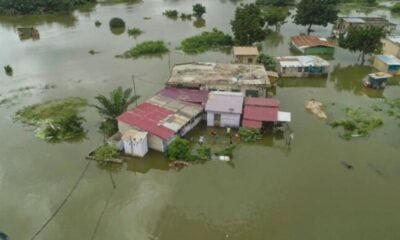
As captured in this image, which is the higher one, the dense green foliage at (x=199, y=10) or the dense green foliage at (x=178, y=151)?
the dense green foliage at (x=199, y=10)

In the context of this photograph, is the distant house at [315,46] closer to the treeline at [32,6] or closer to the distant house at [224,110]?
the distant house at [224,110]

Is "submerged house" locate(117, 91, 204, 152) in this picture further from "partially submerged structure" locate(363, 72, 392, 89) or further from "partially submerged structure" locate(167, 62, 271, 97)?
"partially submerged structure" locate(363, 72, 392, 89)

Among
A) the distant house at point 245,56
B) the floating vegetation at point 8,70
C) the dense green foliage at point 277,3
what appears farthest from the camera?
the dense green foliage at point 277,3

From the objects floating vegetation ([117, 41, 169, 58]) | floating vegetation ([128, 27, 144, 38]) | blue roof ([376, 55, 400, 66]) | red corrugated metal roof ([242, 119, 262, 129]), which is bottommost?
A: red corrugated metal roof ([242, 119, 262, 129])

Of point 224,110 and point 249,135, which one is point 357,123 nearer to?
point 249,135

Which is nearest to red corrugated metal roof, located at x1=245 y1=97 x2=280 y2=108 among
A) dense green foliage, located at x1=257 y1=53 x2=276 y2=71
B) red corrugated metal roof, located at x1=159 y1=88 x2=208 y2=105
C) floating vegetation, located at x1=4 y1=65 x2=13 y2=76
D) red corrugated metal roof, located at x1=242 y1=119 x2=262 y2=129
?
red corrugated metal roof, located at x1=242 y1=119 x2=262 y2=129

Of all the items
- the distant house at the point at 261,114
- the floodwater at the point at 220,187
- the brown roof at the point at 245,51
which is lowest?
the floodwater at the point at 220,187

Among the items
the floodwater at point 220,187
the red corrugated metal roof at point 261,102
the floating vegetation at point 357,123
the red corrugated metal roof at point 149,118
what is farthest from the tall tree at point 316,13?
the red corrugated metal roof at point 149,118

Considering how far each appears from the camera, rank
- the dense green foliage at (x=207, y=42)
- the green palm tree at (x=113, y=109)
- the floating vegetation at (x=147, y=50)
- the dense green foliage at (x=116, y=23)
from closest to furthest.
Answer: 1. the green palm tree at (x=113, y=109)
2. the floating vegetation at (x=147, y=50)
3. the dense green foliage at (x=207, y=42)
4. the dense green foliage at (x=116, y=23)

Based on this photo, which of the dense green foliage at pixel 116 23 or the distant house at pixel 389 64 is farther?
the dense green foliage at pixel 116 23
